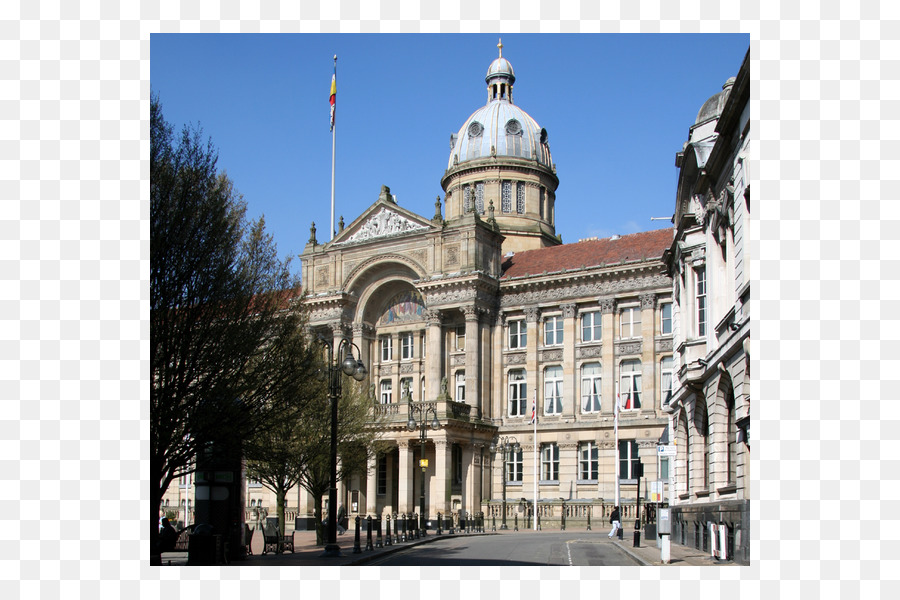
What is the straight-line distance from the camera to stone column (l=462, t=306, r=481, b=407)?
61.0 m

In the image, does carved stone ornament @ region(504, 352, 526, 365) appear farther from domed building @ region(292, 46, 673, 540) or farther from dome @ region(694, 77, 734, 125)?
dome @ region(694, 77, 734, 125)

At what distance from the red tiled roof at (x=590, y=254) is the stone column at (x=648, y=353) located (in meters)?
2.69

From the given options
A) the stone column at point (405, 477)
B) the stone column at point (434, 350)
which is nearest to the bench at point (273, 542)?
Answer: the stone column at point (405, 477)

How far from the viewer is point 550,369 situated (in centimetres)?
6184

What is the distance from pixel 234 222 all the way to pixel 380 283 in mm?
41171

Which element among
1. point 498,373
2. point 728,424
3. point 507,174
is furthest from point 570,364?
point 728,424

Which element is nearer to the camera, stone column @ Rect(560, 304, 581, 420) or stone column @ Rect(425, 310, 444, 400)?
stone column @ Rect(560, 304, 581, 420)

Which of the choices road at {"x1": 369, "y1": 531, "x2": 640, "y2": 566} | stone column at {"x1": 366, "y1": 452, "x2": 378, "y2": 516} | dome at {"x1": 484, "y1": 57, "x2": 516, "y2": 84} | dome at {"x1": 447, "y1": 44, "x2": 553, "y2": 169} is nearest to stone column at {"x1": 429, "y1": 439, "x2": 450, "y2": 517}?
stone column at {"x1": 366, "y1": 452, "x2": 378, "y2": 516}

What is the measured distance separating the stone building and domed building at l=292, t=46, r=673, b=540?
21130 mm

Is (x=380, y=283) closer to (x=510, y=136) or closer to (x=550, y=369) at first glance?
(x=550, y=369)

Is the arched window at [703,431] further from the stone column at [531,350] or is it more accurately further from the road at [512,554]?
the stone column at [531,350]

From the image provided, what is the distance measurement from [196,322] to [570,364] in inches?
1569

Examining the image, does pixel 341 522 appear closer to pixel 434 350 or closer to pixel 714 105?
pixel 434 350
